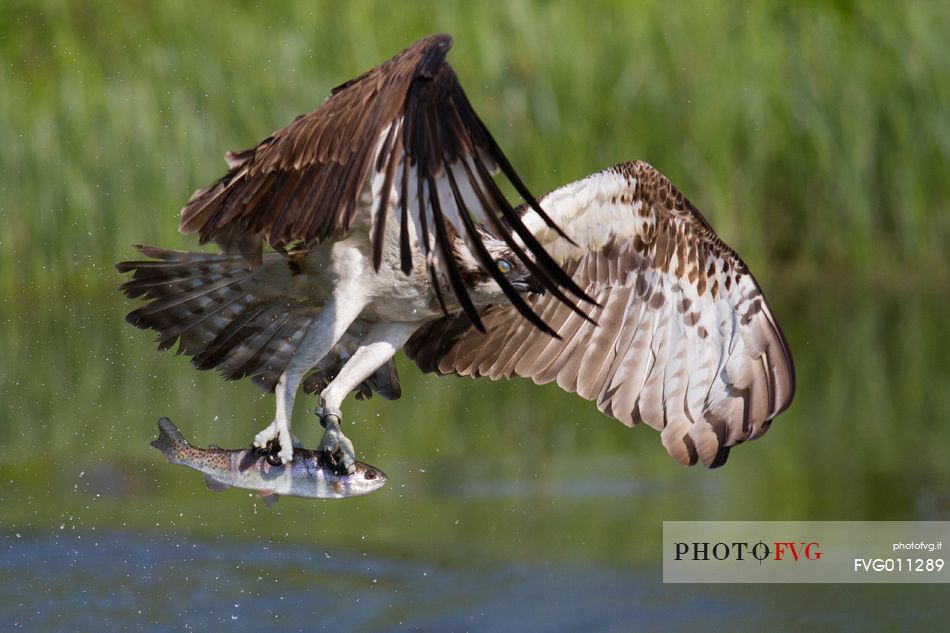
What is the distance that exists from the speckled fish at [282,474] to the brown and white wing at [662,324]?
142cm

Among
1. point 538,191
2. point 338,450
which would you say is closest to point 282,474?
point 338,450

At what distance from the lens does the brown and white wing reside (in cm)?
723

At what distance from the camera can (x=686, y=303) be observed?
7.41m

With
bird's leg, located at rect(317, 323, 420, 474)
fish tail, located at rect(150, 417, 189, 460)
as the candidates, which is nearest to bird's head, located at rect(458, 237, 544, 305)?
bird's leg, located at rect(317, 323, 420, 474)

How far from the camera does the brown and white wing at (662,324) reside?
7227 mm

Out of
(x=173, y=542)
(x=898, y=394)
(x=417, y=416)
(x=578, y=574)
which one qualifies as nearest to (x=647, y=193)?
(x=578, y=574)

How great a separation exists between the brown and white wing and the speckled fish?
142 cm

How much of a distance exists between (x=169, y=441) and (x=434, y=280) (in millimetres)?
1373

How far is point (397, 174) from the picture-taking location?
5.69 m

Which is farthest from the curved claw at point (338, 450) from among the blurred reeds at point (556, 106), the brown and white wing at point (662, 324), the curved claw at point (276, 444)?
the blurred reeds at point (556, 106)

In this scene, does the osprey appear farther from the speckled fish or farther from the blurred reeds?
the blurred reeds

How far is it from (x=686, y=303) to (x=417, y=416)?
12.5ft

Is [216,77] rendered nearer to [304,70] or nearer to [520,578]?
[304,70]

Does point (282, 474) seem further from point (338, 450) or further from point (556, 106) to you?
point (556, 106)
